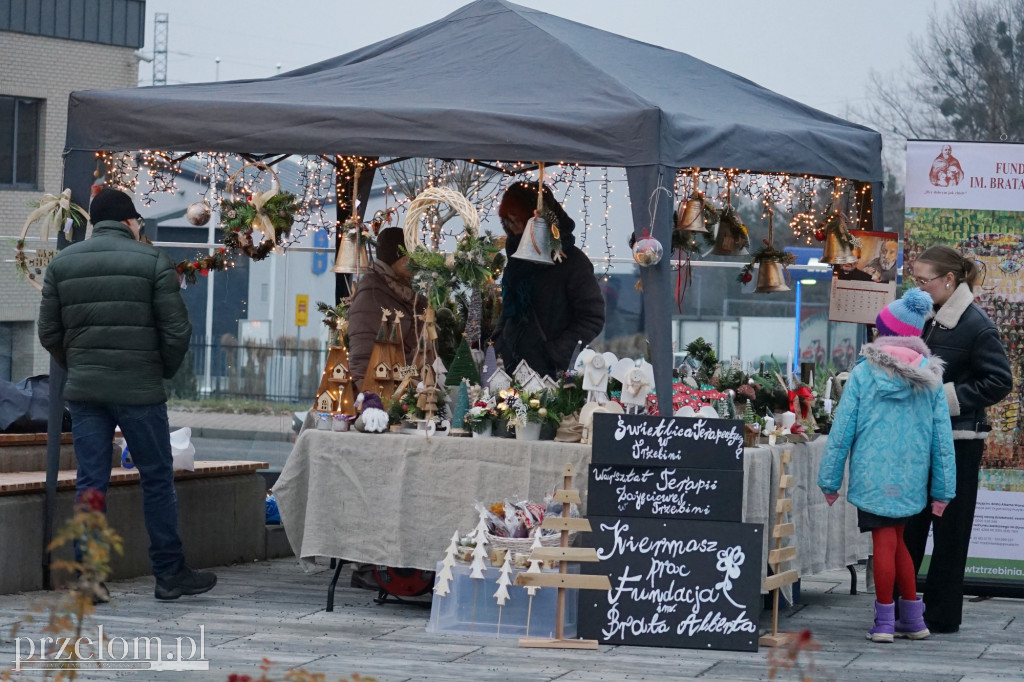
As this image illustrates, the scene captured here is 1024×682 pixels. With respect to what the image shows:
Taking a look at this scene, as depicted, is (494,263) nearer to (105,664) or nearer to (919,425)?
(919,425)

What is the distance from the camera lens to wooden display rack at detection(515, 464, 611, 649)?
220 inches

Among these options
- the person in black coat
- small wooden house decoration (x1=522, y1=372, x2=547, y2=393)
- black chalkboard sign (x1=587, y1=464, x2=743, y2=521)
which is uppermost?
the person in black coat

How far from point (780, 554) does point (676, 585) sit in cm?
55

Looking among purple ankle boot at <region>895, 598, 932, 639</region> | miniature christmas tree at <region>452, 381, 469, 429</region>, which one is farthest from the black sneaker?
purple ankle boot at <region>895, 598, 932, 639</region>

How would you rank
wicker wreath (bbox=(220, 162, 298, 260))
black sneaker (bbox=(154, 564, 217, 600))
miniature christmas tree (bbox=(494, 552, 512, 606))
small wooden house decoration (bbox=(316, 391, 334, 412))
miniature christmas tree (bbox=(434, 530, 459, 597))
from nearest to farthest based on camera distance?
1. miniature christmas tree (bbox=(494, 552, 512, 606))
2. miniature christmas tree (bbox=(434, 530, 459, 597))
3. black sneaker (bbox=(154, 564, 217, 600))
4. small wooden house decoration (bbox=(316, 391, 334, 412))
5. wicker wreath (bbox=(220, 162, 298, 260))

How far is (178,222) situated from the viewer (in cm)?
1948

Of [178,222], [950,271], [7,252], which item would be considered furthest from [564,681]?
[178,222]

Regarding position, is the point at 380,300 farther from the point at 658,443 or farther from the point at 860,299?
the point at 860,299

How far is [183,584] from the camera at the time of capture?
6477 millimetres

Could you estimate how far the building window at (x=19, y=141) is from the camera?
22.1 metres

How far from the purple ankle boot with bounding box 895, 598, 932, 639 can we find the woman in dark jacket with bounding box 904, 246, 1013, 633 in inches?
9.1

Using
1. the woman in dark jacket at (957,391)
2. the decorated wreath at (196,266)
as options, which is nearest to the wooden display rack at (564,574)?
the woman in dark jacket at (957,391)

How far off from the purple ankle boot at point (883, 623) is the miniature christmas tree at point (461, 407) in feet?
6.47

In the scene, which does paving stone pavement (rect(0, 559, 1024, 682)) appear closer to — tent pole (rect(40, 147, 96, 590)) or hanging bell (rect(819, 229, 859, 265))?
tent pole (rect(40, 147, 96, 590))
